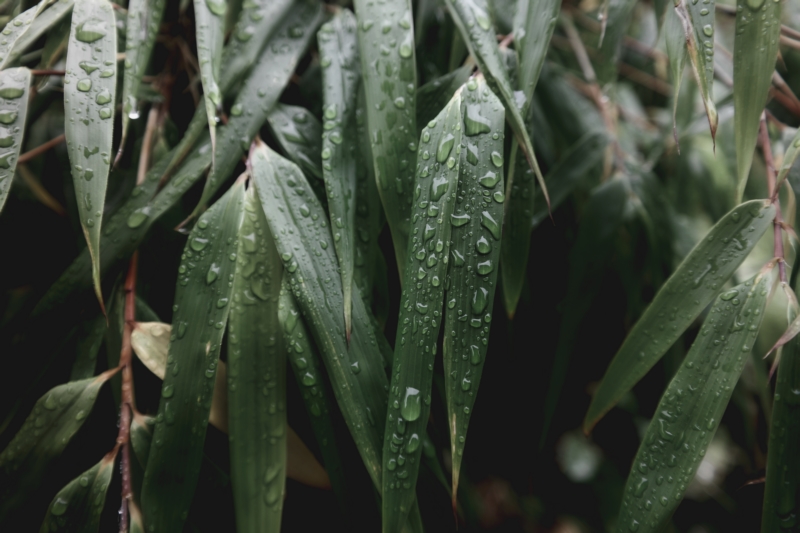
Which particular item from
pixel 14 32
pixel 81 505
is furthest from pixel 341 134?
pixel 81 505

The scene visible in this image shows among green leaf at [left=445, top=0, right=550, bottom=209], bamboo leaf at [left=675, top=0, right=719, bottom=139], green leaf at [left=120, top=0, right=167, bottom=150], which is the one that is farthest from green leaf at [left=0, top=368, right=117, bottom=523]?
bamboo leaf at [left=675, top=0, right=719, bottom=139]

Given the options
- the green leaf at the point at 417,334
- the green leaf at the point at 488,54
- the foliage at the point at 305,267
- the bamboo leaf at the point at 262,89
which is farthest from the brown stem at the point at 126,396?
the green leaf at the point at 488,54

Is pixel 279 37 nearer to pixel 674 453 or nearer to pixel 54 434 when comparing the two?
pixel 54 434

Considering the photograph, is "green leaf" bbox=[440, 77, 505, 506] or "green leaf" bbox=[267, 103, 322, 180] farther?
"green leaf" bbox=[267, 103, 322, 180]

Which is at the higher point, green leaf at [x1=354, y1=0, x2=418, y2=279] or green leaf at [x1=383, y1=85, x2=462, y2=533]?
green leaf at [x1=354, y1=0, x2=418, y2=279]

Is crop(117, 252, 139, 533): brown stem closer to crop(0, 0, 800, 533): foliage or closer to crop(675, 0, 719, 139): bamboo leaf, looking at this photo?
crop(0, 0, 800, 533): foliage

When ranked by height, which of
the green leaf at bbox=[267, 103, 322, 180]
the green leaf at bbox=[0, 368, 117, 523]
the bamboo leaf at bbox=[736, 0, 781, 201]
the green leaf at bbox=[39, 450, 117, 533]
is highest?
the bamboo leaf at bbox=[736, 0, 781, 201]

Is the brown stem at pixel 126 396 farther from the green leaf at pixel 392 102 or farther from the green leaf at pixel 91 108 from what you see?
the green leaf at pixel 392 102

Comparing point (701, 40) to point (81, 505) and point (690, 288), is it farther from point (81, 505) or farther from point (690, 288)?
point (81, 505)
